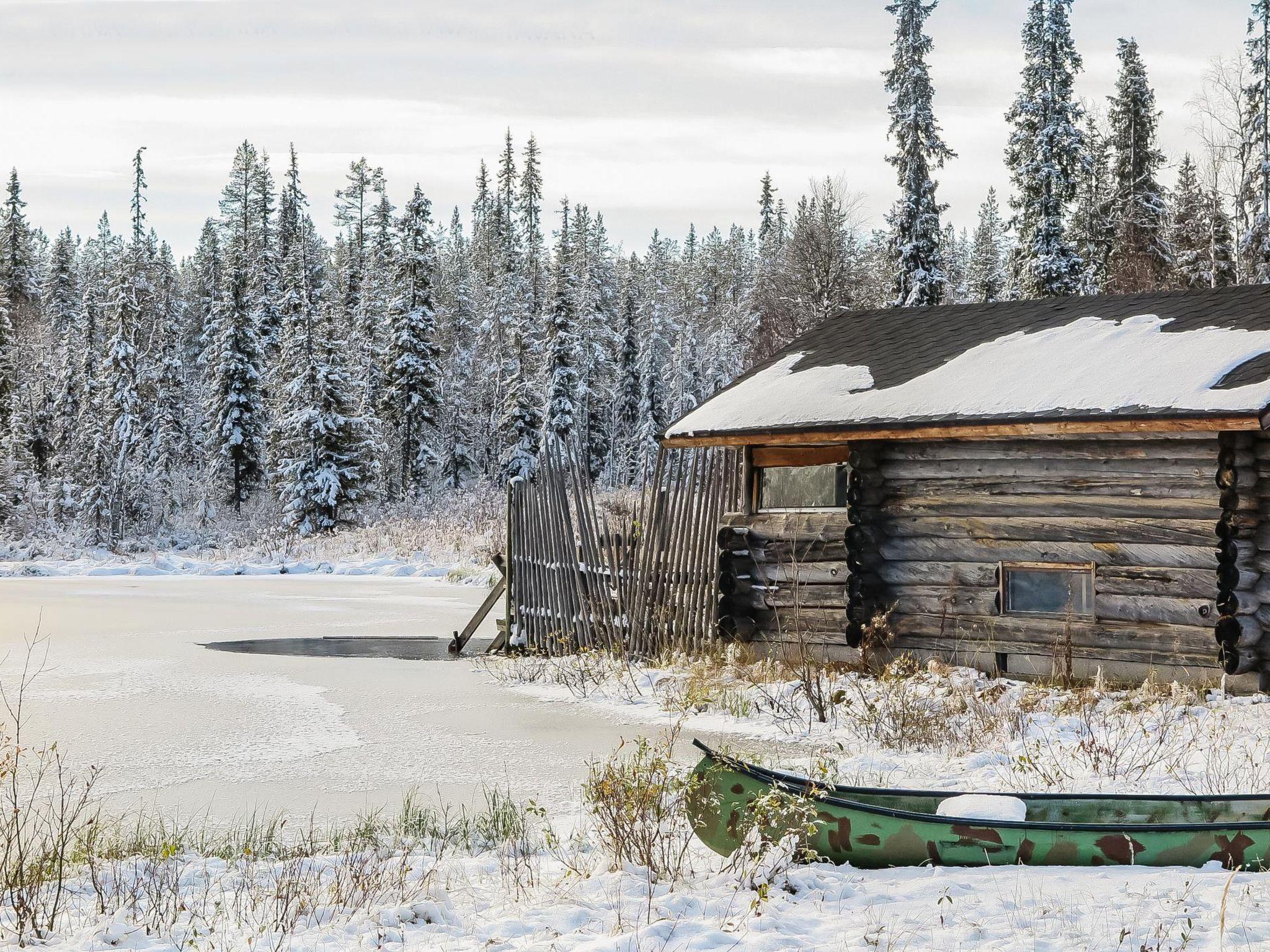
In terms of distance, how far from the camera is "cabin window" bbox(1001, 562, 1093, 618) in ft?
37.1

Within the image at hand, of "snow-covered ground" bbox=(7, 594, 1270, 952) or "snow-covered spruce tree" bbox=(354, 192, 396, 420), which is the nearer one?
"snow-covered ground" bbox=(7, 594, 1270, 952)

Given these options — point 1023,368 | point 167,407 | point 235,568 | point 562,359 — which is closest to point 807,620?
point 1023,368

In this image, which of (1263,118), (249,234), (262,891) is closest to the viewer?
(262,891)

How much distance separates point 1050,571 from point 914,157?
1093 inches

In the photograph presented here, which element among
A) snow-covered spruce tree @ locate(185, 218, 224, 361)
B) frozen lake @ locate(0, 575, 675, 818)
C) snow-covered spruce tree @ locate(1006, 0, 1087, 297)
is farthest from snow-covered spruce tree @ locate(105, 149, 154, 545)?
snow-covered spruce tree @ locate(1006, 0, 1087, 297)

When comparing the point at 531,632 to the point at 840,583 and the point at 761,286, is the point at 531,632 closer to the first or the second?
the point at 840,583

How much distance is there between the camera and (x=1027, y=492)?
11.5 meters

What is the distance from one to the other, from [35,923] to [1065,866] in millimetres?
4531

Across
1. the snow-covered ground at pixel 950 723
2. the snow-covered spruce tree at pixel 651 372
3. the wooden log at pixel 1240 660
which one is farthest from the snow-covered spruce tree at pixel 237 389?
the wooden log at pixel 1240 660

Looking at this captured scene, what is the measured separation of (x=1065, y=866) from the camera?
5523 mm

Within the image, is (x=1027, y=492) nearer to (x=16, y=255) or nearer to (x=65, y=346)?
(x=65, y=346)

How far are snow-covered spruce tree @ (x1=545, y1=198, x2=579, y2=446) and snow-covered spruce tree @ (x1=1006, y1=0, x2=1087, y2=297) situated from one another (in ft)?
65.2

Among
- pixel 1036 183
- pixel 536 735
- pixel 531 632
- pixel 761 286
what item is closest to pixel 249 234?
pixel 761 286

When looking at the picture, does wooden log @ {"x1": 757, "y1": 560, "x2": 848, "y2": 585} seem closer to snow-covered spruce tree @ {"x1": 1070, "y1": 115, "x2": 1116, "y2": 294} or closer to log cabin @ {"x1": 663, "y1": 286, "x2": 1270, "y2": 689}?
log cabin @ {"x1": 663, "y1": 286, "x2": 1270, "y2": 689}
